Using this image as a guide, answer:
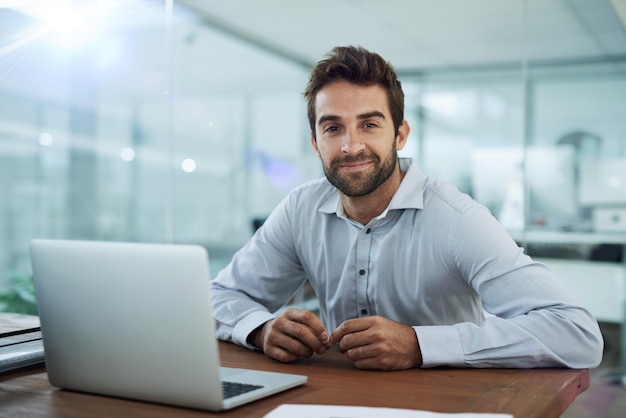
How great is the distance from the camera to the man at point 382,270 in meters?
1.32

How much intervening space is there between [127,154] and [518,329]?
401 cm

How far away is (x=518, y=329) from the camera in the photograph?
1324mm

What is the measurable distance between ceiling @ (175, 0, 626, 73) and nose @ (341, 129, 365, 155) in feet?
7.73

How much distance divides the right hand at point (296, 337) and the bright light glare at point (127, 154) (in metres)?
3.73

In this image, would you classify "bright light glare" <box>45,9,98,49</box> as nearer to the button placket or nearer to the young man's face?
the young man's face

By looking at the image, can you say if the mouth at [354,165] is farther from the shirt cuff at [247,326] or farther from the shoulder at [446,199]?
the shirt cuff at [247,326]

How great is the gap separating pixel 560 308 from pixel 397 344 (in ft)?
1.19

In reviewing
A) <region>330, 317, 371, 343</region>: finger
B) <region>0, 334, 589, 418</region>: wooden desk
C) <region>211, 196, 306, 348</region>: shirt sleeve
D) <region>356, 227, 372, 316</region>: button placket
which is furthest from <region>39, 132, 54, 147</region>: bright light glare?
<region>330, 317, 371, 343</region>: finger

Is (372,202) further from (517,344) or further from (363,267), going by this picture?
(517,344)

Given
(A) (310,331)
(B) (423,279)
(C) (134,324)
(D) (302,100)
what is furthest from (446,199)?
(D) (302,100)

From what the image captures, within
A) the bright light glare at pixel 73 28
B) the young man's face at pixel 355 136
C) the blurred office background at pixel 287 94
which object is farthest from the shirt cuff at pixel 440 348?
the bright light glare at pixel 73 28

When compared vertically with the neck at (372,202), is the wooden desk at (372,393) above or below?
below

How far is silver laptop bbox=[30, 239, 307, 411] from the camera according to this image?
96 centimetres

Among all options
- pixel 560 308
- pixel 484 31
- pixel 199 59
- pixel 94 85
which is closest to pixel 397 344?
pixel 560 308
